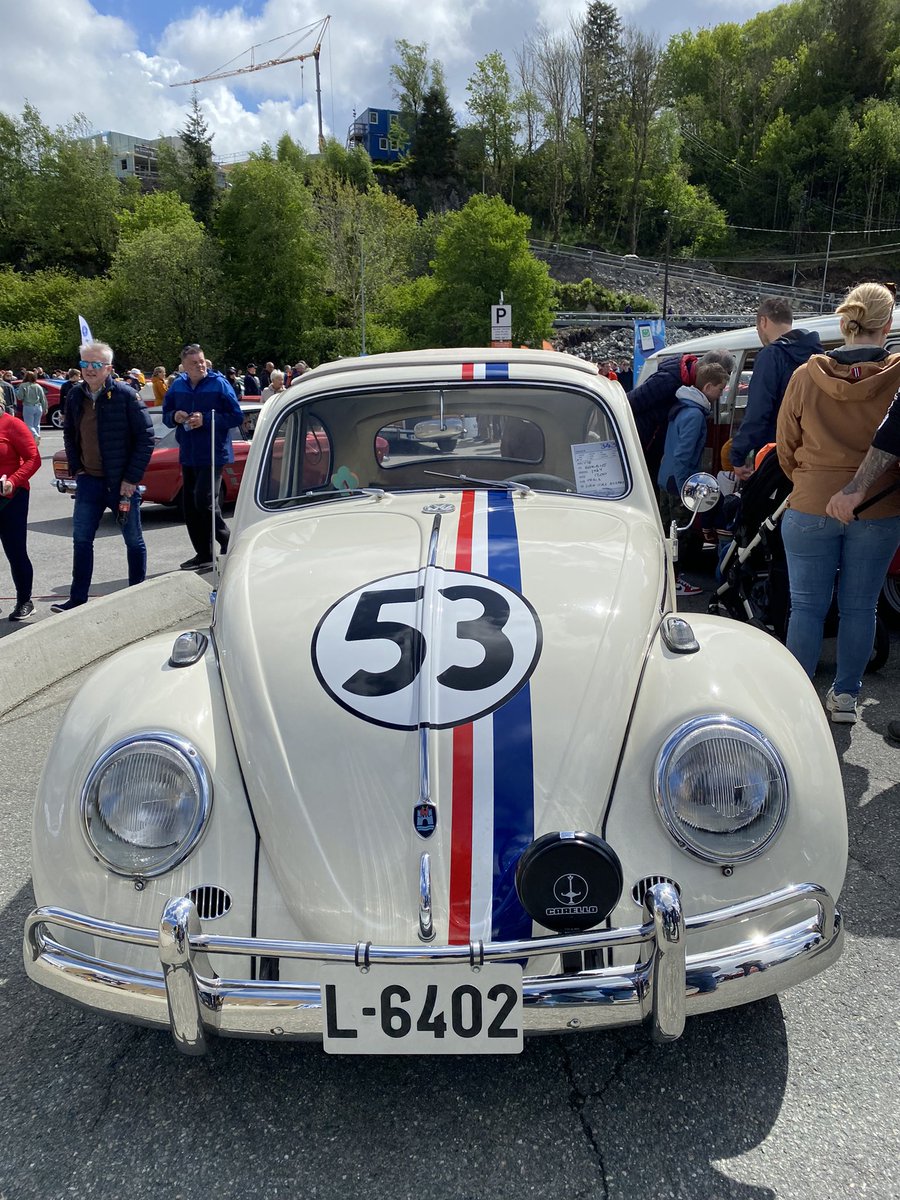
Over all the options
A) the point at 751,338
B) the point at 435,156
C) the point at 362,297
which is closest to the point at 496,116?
the point at 435,156

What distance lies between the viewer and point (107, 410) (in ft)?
20.3

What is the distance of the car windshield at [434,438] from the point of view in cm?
347

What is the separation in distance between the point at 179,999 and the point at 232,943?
16cm

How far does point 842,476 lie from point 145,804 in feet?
10.1

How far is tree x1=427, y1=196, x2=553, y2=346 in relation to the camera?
5287cm

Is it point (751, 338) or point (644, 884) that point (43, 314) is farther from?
point (644, 884)

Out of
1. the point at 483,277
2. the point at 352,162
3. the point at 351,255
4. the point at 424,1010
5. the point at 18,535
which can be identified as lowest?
the point at 18,535

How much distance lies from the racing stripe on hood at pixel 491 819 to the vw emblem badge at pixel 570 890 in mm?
94

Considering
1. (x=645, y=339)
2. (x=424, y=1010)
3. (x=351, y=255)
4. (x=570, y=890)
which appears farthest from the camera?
(x=351, y=255)

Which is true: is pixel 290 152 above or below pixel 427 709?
above

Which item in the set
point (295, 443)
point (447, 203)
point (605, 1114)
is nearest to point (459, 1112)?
point (605, 1114)

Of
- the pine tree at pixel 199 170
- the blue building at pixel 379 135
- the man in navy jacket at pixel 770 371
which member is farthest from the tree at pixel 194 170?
the man in navy jacket at pixel 770 371

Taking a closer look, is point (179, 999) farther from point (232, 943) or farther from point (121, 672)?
point (121, 672)

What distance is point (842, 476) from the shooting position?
146 inches
